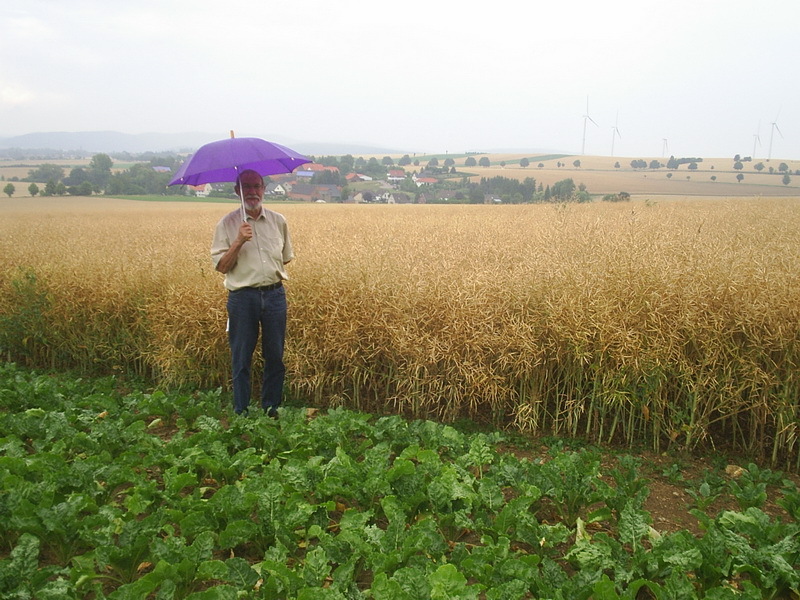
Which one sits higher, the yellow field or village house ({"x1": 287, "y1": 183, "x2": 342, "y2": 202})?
village house ({"x1": 287, "y1": 183, "x2": 342, "y2": 202})

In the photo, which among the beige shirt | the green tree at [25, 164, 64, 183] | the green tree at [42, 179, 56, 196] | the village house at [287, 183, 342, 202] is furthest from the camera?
the green tree at [25, 164, 64, 183]

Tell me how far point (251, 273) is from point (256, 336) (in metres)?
0.65

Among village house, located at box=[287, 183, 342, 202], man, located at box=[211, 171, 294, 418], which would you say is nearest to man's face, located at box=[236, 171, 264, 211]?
man, located at box=[211, 171, 294, 418]

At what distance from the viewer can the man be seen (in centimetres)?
483

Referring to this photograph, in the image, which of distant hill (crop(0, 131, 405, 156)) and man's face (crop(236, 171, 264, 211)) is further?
distant hill (crop(0, 131, 405, 156))

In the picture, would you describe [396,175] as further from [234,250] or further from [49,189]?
[234,250]

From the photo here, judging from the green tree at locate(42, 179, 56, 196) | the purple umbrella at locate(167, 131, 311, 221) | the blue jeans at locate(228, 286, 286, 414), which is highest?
the purple umbrella at locate(167, 131, 311, 221)

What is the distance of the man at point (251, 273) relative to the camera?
4.83 metres

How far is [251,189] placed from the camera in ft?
15.8

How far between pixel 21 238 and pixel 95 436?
8.59 m

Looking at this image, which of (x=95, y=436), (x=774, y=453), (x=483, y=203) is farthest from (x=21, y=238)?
(x=483, y=203)

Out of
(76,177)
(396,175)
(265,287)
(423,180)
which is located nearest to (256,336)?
(265,287)

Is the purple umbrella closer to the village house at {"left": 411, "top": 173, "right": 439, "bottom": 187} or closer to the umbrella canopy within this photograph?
→ the umbrella canopy

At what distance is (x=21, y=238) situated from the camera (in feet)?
35.6
